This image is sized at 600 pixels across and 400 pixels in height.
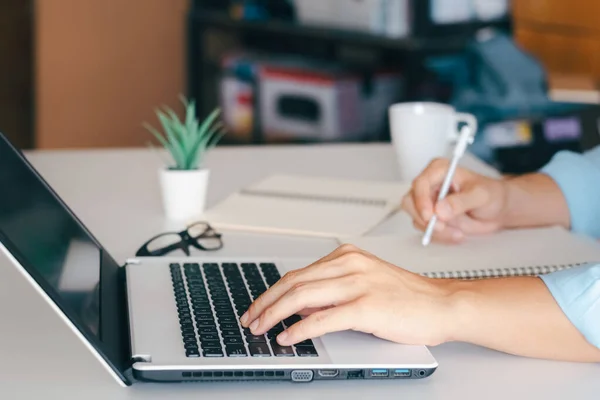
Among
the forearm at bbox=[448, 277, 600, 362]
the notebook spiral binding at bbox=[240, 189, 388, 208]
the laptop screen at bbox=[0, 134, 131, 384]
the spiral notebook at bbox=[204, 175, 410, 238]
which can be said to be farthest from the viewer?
the notebook spiral binding at bbox=[240, 189, 388, 208]

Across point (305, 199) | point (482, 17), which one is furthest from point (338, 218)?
point (482, 17)

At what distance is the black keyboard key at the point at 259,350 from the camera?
0.75 m

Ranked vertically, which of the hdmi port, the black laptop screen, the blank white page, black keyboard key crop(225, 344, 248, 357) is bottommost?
the blank white page

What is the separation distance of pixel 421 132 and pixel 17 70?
247 cm

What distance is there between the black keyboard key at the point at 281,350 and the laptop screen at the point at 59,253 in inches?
5.1

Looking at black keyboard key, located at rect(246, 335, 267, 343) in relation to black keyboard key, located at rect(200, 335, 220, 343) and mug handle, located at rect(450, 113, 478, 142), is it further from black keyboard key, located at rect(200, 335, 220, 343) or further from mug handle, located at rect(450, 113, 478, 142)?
mug handle, located at rect(450, 113, 478, 142)

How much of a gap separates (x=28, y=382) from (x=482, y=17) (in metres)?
1.97

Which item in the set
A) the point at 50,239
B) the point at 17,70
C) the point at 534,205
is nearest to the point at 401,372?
the point at 50,239

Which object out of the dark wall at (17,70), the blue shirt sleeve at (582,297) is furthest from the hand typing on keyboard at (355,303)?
the dark wall at (17,70)

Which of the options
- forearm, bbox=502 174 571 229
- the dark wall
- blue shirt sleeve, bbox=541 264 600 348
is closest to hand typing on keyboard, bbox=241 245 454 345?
blue shirt sleeve, bbox=541 264 600 348

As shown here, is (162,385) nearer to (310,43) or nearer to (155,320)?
(155,320)

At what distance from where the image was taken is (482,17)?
8.09 feet

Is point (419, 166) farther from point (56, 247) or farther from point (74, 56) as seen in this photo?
point (74, 56)

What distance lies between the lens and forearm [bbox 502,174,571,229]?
3.96 ft
